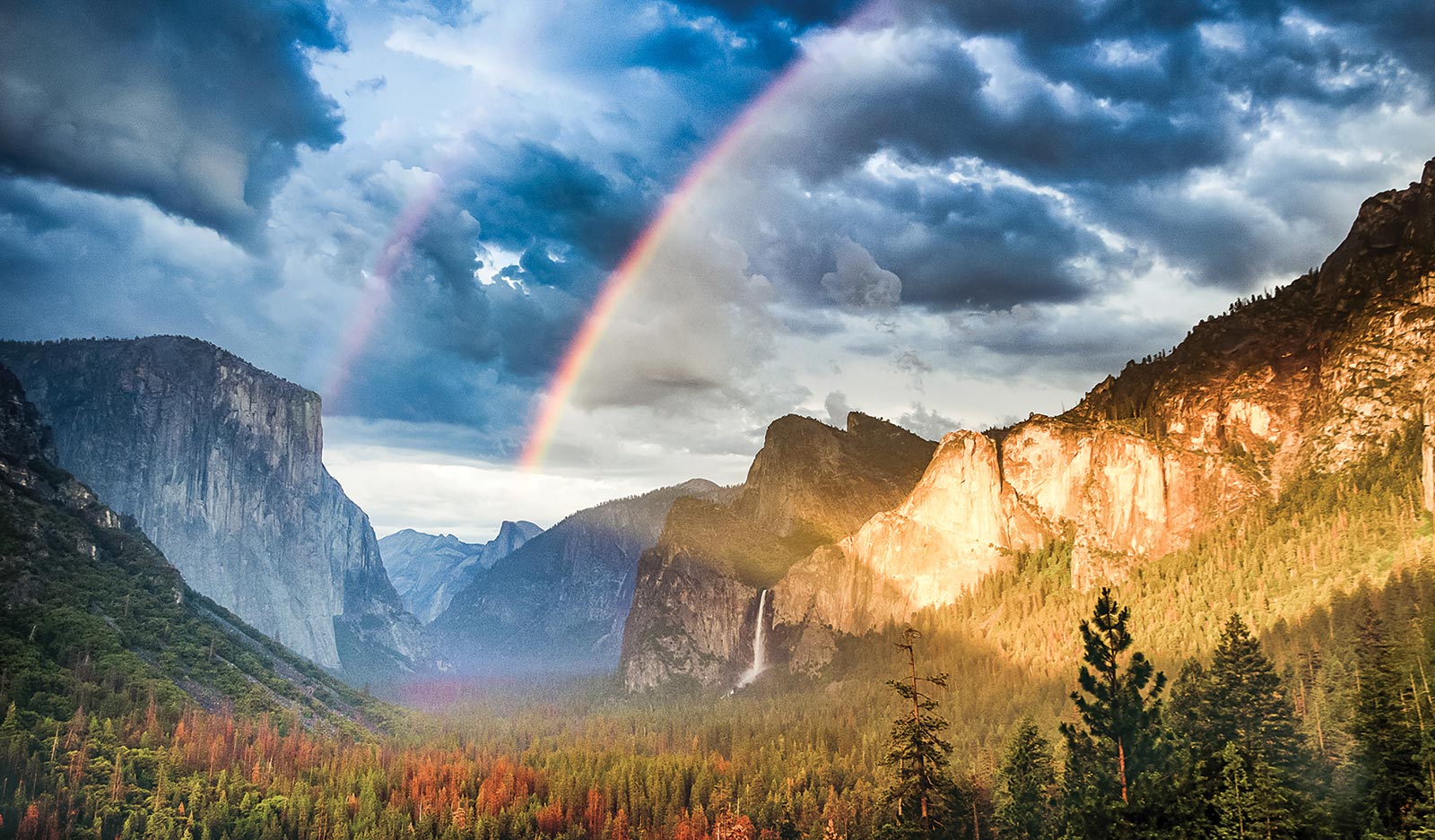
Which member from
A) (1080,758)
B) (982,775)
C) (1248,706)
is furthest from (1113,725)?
(982,775)

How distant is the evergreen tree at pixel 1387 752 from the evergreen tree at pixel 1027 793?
23.8 metres

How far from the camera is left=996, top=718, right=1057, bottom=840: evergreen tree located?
89325 millimetres

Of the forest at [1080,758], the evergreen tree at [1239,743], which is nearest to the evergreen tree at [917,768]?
the forest at [1080,758]

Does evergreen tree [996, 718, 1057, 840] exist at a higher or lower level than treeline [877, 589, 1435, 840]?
lower

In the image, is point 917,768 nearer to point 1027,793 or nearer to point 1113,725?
point 1113,725

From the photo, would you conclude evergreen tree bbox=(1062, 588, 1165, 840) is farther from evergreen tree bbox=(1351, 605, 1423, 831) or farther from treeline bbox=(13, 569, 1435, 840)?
evergreen tree bbox=(1351, 605, 1423, 831)

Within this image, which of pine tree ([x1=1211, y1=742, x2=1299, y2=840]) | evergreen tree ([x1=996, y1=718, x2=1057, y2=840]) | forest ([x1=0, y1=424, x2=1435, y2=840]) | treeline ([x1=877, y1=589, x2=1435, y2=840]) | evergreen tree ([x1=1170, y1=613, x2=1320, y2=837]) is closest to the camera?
pine tree ([x1=1211, y1=742, x2=1299, y2=840])

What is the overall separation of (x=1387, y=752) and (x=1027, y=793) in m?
34.2

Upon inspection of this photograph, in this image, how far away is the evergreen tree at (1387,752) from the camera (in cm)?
6406

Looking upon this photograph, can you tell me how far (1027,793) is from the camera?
94000 mm

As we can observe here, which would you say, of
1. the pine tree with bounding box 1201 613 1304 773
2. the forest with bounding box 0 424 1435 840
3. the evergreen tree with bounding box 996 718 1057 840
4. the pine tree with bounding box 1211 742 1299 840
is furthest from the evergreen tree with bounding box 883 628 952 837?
the pine tree with bounding box 1201 613 1304 773

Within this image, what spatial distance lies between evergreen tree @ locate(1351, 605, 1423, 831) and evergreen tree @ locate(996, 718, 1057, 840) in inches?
937

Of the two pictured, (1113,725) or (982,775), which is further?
(982,775)

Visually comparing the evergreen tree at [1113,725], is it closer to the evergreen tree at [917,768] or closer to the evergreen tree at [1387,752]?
the evergreen tree at [917,768]
